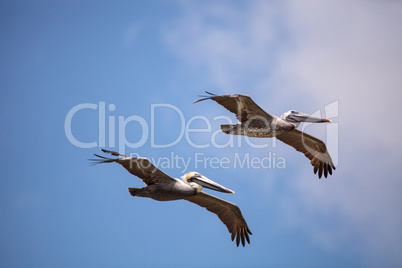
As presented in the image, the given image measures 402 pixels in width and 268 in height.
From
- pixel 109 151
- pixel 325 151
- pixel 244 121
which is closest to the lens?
pixel 109 151

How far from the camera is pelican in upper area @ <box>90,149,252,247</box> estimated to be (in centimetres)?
1305

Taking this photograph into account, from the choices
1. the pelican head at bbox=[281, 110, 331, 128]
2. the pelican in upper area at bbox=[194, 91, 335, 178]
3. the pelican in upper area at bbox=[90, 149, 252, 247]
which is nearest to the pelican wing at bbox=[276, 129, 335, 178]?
the pelican in upper area at bbox=[194, 91, 335, 178]

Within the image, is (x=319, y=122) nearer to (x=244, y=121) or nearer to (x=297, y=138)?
(x=297, y=138)

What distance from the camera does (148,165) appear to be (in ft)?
42.7

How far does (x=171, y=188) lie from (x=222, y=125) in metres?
2.34

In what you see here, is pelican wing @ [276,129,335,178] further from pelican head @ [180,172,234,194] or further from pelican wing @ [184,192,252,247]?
pelican head @ [180,172,234,194]

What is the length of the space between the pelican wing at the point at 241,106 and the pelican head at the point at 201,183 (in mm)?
1837

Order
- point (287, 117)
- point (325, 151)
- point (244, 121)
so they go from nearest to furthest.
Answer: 1. point (244, 121)
2. point (287, 117)
3. point (325, 151)

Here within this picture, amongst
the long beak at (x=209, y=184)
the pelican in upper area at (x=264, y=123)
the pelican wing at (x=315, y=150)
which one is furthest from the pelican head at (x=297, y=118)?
the long beak at (x=209, y=184)

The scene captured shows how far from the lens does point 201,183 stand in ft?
46.6

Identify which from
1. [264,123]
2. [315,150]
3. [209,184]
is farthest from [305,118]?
[209,184]

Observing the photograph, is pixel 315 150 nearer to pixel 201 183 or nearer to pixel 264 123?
pixel 264 123

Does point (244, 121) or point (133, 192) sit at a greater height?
point (244, 121)

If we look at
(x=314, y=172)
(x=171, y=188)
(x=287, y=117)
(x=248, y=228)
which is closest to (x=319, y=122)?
(x=287, y=117)
